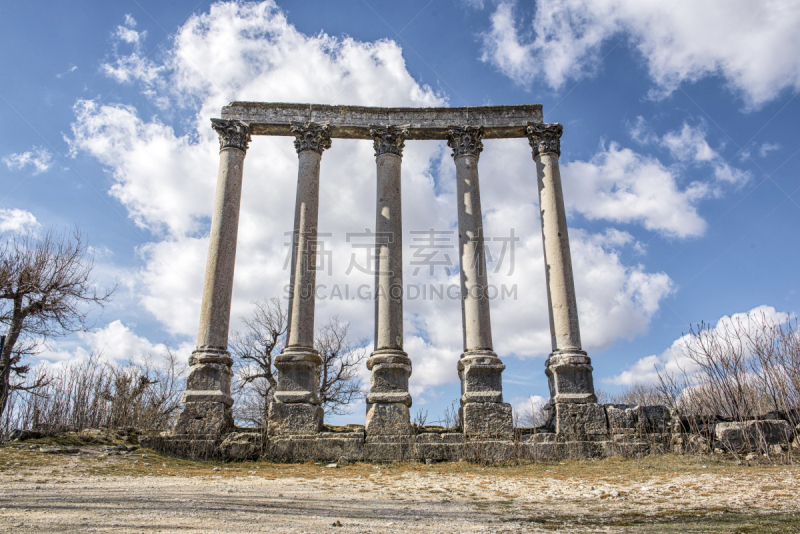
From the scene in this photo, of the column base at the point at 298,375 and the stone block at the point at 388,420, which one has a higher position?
the column base at the point at 298,375

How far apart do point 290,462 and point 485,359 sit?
5441mm

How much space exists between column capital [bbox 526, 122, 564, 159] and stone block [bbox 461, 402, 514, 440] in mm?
8080

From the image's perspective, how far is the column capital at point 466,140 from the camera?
53.3 feet

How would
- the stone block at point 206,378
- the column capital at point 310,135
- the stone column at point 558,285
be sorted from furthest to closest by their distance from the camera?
the column capital at point 310,135 < the stone column at point 558,285 < the stone block at point 206,378

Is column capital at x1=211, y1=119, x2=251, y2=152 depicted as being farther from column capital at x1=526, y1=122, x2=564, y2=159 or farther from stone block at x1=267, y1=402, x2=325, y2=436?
column capital at x1=526, y1=122, x2=564, y2=159

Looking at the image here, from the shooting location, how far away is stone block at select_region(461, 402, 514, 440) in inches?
494

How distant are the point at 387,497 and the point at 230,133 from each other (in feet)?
40.7

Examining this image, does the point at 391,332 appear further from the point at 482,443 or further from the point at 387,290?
the point at 482,443

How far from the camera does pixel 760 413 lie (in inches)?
454

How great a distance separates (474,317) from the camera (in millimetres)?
14094

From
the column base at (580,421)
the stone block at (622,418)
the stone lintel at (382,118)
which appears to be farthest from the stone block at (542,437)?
the stone lintel at (382,118)

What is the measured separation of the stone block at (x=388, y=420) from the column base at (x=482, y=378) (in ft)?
5.17

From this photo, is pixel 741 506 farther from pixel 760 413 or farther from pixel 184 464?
pixel 184 464

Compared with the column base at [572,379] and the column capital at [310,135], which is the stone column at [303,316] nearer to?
the column capital at [310,135]
